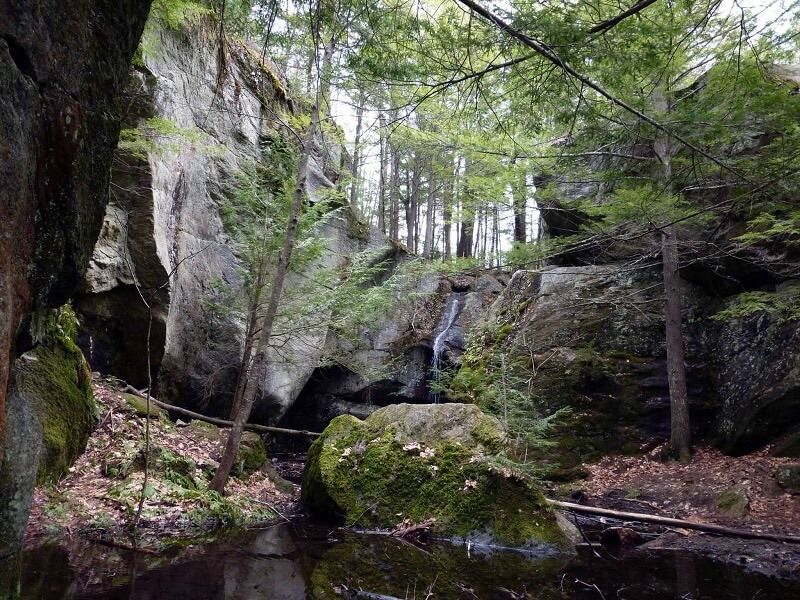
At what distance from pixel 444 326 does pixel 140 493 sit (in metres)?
13.3

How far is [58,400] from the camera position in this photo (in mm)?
5988

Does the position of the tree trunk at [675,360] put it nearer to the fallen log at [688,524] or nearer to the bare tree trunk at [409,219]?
the fallen log at [688,524]

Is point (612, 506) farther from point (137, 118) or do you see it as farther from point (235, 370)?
point (137, 118)

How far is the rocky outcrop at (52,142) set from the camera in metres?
2.06

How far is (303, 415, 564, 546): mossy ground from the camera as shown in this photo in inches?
275

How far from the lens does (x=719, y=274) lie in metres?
12.0

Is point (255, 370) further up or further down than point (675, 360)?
further down

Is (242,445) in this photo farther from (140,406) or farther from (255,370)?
(255,370)

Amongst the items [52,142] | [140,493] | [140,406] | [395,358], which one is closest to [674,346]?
[395,358]

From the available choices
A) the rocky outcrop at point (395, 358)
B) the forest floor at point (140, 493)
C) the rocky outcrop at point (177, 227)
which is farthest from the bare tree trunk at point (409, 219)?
the forest floor at point (140, 493)

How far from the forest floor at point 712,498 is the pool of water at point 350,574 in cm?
64

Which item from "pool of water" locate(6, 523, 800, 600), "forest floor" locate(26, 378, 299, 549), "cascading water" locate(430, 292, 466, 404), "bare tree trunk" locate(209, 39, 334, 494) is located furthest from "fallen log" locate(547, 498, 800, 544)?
"cascading water" locate(430, 292, 466, 404)

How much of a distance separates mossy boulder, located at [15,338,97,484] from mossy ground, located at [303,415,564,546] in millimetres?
3273

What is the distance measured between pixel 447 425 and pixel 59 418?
17.1 ft
